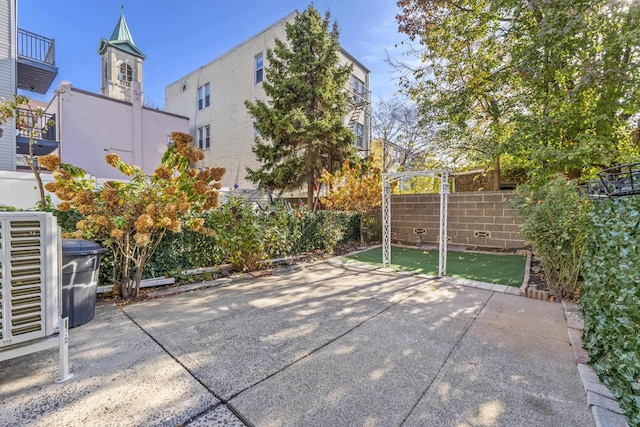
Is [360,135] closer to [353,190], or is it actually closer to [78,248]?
[353,190]

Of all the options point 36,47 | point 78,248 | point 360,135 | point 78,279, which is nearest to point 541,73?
point 78,248

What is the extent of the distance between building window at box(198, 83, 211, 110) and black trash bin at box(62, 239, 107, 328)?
51.2 ft

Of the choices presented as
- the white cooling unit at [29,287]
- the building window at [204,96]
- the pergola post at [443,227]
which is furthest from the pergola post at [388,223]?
the building window at [204,96]

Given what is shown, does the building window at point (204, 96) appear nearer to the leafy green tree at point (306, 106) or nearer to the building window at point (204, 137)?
the building window at point (204, 137)

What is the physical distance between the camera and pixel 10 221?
1940 millimetres

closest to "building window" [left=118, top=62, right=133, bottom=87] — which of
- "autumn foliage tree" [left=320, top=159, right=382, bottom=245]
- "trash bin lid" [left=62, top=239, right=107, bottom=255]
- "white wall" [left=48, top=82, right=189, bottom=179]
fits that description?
"white wall" [left=48, top=82, right=189, bottom=179]

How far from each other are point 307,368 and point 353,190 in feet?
22.3

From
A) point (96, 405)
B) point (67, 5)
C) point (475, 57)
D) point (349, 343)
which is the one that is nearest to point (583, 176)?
point (475, 57)

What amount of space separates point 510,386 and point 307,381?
1.58 m

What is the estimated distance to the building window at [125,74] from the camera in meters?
15.9

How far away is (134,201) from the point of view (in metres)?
3.77

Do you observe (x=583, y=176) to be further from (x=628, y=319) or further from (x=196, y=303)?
(x=196, y=303)

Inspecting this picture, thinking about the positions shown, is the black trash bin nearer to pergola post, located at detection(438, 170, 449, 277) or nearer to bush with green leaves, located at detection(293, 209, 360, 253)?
bush with green leaves, located at detection(293, 209, 360, 253)

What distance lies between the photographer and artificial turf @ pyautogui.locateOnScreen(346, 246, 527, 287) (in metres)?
5.64
